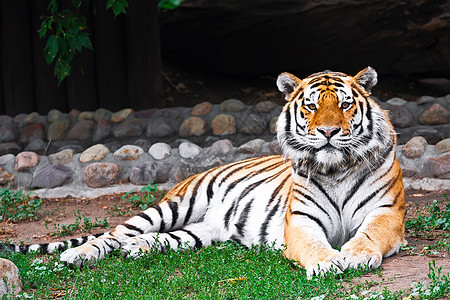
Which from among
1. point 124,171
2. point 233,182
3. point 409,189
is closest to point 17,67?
point 124,171

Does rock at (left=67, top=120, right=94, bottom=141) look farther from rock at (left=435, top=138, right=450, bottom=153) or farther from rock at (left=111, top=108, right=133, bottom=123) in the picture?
rock at (left=435, top=138, right=450, bottom=153)

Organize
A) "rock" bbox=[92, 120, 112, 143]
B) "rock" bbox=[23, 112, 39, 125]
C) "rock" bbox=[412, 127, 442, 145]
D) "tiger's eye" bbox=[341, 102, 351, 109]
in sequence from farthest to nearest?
"rock" bbox=[23, 112, 39, 125], "rock" bbox=[92, 120, 112, 143], "rock" bbox=[412, 127, 442, 145], "tiger's eye" bbox=[341, 102, 351, 109]

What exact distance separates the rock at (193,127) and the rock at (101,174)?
97 centimetres

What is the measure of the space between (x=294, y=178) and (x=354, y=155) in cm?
51

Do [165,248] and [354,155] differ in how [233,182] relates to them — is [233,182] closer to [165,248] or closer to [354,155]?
[165,248]

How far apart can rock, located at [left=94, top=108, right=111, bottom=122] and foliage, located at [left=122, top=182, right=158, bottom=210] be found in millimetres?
1695

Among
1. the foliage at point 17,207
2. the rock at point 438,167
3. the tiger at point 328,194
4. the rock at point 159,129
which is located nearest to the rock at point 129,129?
the rock at point 159,129

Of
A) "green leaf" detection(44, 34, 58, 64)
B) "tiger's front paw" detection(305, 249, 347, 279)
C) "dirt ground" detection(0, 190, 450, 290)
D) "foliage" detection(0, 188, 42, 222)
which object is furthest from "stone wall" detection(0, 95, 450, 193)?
"tiger's front paw" detection(305, 249, 347, 279)

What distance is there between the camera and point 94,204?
689 centimetres

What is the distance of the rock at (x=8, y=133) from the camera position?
27.4 feet

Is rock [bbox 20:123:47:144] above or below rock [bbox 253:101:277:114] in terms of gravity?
below

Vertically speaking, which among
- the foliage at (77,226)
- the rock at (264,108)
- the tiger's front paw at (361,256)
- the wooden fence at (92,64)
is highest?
the wooden fence at (92,64)

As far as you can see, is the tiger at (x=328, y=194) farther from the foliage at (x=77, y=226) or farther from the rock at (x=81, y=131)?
→ the rock at (x=81, y=131)

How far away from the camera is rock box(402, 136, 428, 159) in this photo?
22.3 feet
